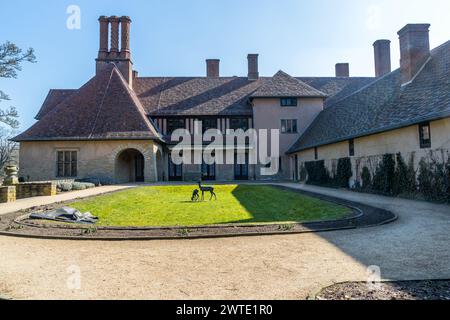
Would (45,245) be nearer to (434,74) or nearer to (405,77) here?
(434,74)

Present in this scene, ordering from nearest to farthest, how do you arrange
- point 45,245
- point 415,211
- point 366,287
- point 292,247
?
point 366,287 → point 292,247 → point 45,245 → point 415,211

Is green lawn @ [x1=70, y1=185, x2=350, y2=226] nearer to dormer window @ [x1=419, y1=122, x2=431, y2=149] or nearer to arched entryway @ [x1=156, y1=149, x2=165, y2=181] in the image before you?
dormer window @ [x1=419, y1=122, x2=431, y2=149]

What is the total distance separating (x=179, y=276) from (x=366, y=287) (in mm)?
2243

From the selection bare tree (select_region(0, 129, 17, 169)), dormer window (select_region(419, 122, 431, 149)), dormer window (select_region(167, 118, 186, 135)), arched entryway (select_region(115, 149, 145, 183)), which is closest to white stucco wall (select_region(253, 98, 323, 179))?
dormer window (select_region(167, 118, 186, 135))

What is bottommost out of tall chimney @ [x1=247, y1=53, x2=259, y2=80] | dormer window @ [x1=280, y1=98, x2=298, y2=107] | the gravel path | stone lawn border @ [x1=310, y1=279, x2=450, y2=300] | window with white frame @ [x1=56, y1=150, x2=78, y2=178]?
the gravel path

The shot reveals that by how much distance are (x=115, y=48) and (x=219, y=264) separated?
28.3 metres

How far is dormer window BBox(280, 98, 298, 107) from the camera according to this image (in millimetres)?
26828

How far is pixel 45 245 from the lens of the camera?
572 cm

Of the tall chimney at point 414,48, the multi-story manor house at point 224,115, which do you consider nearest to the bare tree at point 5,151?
the multi-story manor house at point 224,115

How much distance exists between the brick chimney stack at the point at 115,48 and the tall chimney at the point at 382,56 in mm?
24862

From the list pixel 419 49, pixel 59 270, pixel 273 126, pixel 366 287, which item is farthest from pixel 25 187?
pixel 419 49

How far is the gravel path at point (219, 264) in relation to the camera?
3.47 meters

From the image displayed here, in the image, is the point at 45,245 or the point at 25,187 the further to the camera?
the point at 25,187

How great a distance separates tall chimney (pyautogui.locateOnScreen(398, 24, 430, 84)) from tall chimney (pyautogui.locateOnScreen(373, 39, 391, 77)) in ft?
54.0
